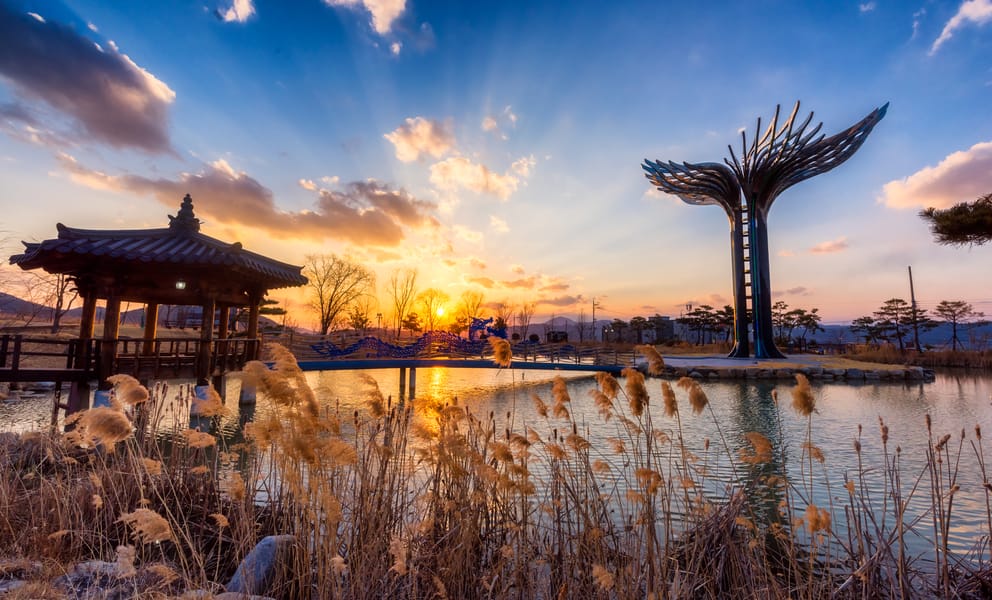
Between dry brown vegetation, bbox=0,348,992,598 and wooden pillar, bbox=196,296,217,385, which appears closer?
dry brown vegetation, bbox=0,348,992,598

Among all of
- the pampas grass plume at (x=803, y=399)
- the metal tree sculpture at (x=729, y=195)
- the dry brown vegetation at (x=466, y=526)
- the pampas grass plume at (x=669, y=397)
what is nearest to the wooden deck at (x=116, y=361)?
the dry brown vegetation at (x=466, y=526)

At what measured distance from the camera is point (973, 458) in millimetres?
6793

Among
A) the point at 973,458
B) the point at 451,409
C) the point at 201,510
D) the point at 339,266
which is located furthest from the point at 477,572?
the point at 339,266

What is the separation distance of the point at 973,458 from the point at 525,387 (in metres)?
11.5

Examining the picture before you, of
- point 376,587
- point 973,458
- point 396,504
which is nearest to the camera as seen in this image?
A: point 376,587

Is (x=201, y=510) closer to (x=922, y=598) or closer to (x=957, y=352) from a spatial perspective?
(x=922, y=598)

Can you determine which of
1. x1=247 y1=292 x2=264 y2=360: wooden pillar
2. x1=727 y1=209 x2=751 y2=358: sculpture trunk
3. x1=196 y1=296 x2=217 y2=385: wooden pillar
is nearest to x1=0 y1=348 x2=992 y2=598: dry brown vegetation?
x1=196 y1=296 x2=217 y2=385: wooden pillar

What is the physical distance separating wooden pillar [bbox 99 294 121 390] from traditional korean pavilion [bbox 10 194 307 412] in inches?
0.6

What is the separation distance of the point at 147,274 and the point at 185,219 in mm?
1371

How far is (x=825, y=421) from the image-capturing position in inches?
373

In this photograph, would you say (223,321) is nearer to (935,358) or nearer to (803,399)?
(803,399)

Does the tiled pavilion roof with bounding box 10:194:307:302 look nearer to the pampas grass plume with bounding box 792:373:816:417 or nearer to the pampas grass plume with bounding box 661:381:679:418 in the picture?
the pampas grass plume with bounding box 661:381:679:418

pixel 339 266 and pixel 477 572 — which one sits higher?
pixel 339 266

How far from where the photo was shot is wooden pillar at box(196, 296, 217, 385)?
9.41 metres
